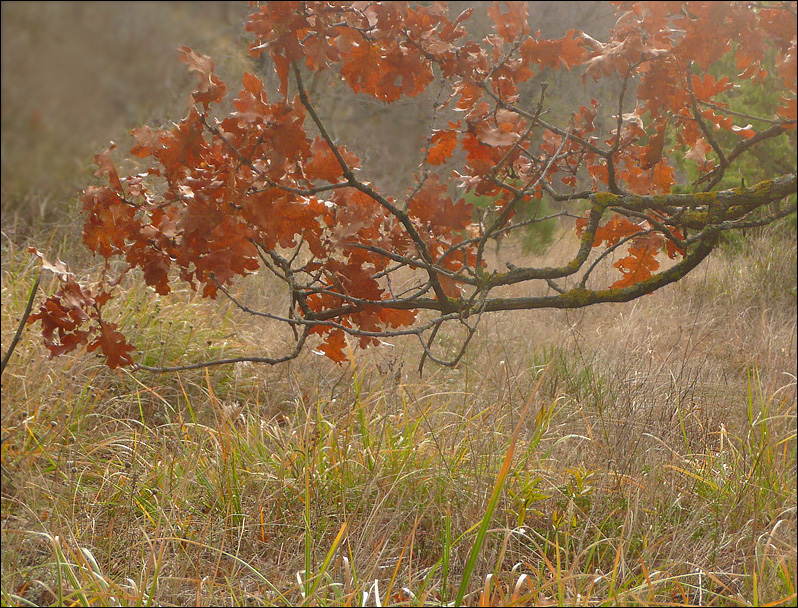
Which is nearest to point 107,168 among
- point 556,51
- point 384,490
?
point 556,51

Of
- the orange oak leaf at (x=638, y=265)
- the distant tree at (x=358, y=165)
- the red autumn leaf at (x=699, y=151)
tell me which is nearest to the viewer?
the distant tree at (x=358, y=165)

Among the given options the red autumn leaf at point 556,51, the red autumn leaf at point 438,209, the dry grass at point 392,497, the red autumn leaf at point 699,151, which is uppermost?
the red autumn leaf at point 556,51

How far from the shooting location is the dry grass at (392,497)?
171 cm

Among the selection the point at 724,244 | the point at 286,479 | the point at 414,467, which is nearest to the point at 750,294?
the point at 724,244

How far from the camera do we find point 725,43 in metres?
1.55

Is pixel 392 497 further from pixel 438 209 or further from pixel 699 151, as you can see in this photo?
pixel 699 151

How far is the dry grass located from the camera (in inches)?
67.2

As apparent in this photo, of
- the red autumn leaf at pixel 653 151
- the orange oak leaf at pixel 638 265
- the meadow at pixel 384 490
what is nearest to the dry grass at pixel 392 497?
the meadow at pixel 384 490

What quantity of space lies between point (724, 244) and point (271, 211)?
5.76 meters

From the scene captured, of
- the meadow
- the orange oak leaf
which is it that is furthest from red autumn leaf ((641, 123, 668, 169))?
the meadow

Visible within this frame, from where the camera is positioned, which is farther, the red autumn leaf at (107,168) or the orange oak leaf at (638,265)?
the orange oak leaf at (638,265)

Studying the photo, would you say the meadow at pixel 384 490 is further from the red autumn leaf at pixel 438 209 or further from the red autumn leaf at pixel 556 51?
the red autumn leaf at pixel 556 51

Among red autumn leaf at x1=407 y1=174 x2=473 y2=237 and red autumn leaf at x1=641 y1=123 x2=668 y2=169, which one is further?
red autumn leaf at x1=641 y1=123 x2=668 y2=169

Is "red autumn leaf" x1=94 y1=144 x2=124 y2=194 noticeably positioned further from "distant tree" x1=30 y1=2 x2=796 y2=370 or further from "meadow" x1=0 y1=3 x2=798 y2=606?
"meadow" x1=0 y1=3 x2=798 y2=606
